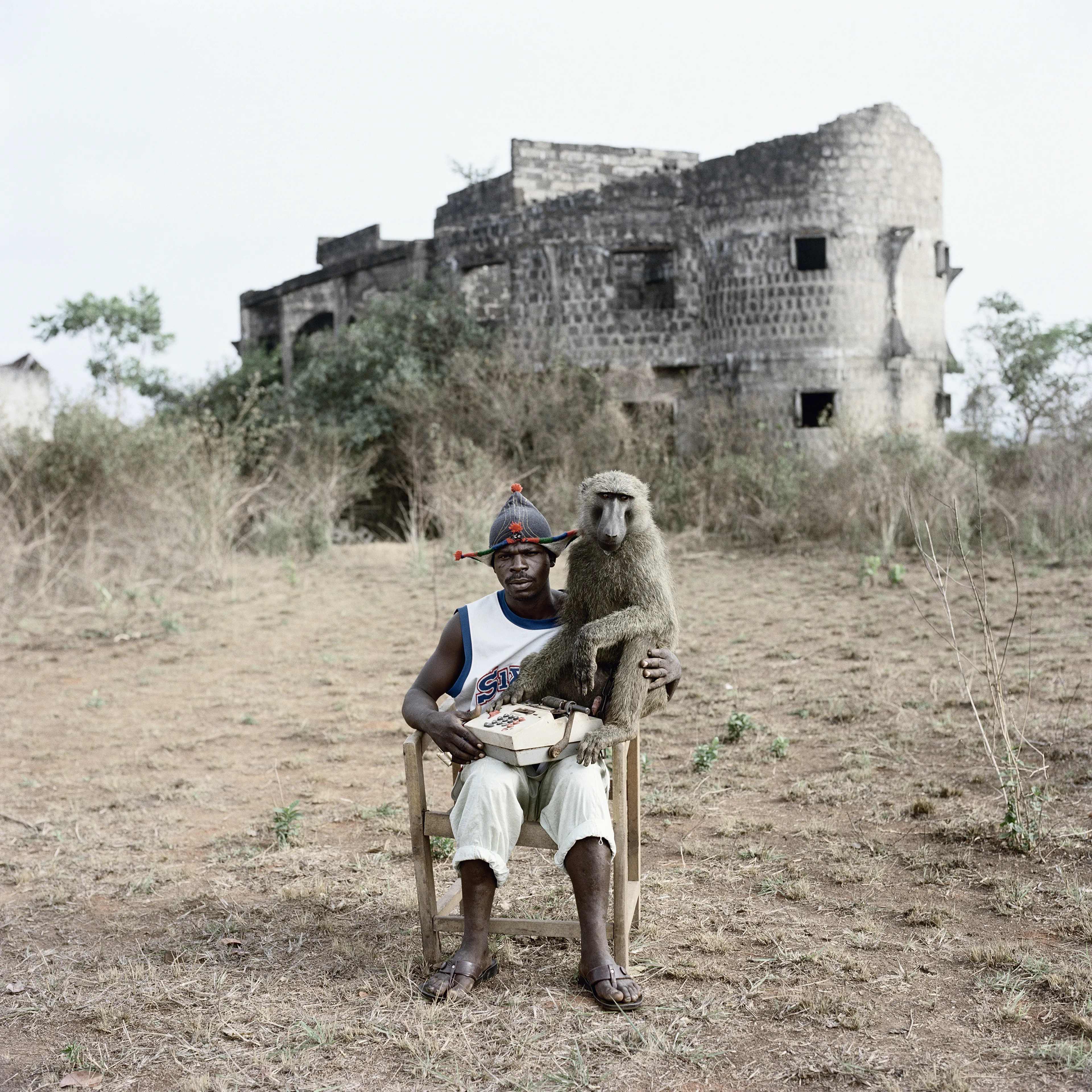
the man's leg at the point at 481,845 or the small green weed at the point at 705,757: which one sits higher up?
the man's leg at the point at 481,845

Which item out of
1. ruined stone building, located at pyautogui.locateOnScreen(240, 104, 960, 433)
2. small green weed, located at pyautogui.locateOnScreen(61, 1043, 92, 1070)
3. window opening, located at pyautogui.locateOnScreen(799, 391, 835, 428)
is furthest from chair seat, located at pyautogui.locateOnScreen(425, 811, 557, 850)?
window opening, located at pyautogui.locateOnScreen(799, 391, 835, 428)

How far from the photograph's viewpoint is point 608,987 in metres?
2.94

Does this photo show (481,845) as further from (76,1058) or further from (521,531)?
(76,1058)

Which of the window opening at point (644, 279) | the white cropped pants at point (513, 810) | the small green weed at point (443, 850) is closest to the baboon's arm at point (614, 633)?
the white cropped pants at point (513, 810)

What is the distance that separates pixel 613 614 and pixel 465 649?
0.50m

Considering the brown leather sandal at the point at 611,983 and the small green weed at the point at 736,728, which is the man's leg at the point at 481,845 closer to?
the brown leather sandal at the point at 611,983

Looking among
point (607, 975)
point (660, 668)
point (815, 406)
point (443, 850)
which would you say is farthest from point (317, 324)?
point (607, 975)

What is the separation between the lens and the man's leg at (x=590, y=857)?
9.73 ft

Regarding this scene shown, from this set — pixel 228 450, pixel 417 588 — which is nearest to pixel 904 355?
pixel 417 588

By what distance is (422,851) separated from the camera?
10.6 feet

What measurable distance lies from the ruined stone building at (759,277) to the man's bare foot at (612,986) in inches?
527

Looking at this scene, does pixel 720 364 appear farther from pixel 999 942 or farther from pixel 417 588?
pixel 999 942

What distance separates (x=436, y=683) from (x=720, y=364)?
14.4m

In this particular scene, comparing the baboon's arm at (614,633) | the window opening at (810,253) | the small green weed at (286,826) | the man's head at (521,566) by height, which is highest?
the window opening at (810,253)
